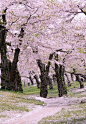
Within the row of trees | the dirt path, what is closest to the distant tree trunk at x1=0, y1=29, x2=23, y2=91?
the row of trees

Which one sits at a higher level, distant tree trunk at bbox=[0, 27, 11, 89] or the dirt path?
distant tree trunk at bbox=[0, 27, 11, 89]

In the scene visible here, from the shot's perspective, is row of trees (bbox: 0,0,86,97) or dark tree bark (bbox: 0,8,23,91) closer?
row of trees (bbox: 0,0,86,97)

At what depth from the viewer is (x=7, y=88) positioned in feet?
82.5

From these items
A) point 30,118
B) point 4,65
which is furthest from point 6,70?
point 30,118

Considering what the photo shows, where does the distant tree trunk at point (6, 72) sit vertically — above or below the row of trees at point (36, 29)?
below

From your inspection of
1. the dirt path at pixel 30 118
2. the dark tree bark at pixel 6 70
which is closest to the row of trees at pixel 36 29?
the dark tree bark at pixel 6 70

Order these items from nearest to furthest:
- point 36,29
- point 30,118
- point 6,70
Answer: point 30,118
point 36,29
point 6,70

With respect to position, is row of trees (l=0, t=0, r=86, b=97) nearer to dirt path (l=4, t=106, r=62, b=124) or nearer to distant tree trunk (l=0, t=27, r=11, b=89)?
distant tree trunk (l=0, t=27, r=11, b=89)

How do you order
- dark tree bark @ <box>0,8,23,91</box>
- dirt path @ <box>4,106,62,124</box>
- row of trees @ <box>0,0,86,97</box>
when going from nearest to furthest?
dirt path @ <box>4,106,62,124</box>, row of trees @ <box>0,0,86,97</box>, dark tree bark @ <box>0,8,23,91</box>

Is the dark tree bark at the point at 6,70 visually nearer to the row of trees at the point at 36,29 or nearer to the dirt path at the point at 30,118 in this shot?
the row of trees at the point at 36,29

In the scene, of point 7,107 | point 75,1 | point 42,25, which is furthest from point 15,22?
point 7,107

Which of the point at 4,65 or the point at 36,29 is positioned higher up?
the point at 36,29

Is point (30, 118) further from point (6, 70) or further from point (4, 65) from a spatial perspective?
point (4, 65)

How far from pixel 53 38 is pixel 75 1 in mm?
10602
